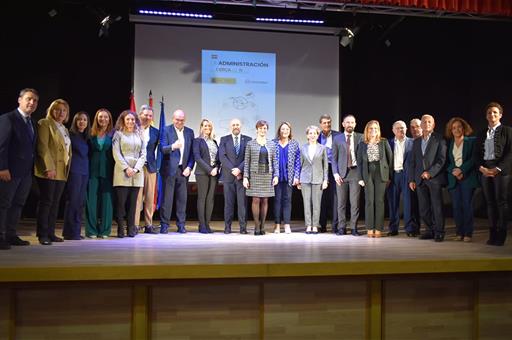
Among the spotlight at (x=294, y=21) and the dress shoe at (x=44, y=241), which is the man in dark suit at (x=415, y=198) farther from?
the dress shoe at (x=44, y=241)

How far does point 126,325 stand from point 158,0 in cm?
590

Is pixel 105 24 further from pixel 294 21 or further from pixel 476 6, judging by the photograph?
pixel 476 6

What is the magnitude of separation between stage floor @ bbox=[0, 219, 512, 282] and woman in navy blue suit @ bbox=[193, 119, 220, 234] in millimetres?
984

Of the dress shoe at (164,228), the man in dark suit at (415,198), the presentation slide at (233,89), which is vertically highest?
the presentation slide at (233,89)

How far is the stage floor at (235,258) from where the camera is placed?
351 cm

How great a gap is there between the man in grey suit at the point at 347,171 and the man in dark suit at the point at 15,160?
351cm

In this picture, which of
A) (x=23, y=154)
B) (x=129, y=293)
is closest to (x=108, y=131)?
(x=23, y=154)

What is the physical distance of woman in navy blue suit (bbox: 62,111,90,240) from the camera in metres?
5.25

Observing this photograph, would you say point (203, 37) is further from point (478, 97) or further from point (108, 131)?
point (478, 97)

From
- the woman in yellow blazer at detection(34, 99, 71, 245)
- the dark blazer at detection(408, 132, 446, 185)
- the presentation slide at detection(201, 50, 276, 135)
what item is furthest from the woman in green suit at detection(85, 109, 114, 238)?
the dark blazer at detection(408, 132, 446, 185)

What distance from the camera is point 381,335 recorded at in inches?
154

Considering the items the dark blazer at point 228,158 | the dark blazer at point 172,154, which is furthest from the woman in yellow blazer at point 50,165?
the dark blazer at point 228,158

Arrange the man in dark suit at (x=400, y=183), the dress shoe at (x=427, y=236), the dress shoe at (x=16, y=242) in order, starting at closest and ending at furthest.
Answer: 1. the dress shoe at (x=16, y=242)
2. the dress shoe at (x=427, y=236)
3. the man in dark suit at (x=400, y=183)

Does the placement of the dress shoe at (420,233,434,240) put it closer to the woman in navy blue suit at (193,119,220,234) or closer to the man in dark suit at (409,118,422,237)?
the man in dark suit at (409,118,422,237)
